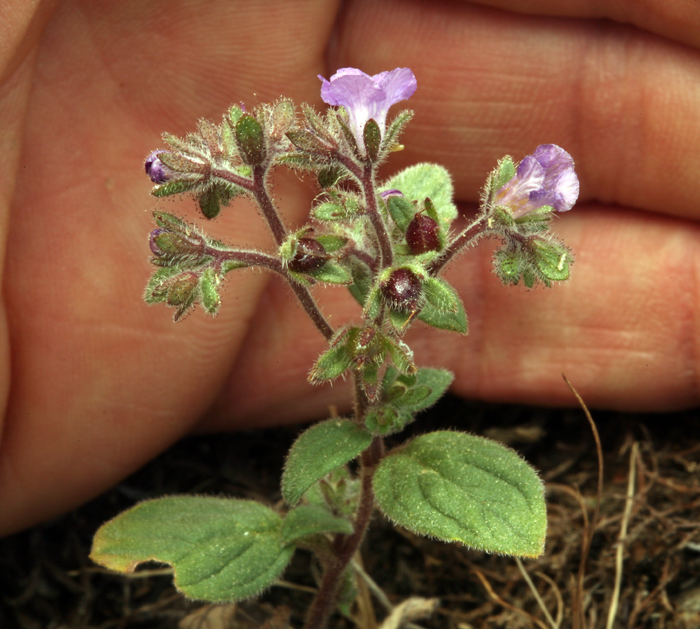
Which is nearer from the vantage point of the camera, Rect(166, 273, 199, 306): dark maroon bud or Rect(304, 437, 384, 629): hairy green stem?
Rect(166, 273, 199, 306): dark maroon bud

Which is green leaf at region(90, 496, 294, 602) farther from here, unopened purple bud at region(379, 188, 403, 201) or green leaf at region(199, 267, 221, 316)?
unopened purple bud at region(379, 188, 403, 201)

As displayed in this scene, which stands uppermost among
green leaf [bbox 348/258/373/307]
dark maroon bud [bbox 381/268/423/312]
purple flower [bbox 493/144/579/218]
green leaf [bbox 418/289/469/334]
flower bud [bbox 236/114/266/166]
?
flower bud [bbox 236/114/266/166]

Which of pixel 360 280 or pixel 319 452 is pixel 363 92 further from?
pixel 319 452

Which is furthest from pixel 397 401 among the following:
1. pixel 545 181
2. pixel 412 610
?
pixel 412 610

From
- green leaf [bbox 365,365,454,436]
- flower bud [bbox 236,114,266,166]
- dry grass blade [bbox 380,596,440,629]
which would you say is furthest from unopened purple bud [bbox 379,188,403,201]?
dry grass blade [bbox 380,596,440,629]

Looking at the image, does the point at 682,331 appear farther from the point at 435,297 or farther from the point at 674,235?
the point at 435,297

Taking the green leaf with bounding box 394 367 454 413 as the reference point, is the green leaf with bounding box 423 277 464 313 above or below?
above

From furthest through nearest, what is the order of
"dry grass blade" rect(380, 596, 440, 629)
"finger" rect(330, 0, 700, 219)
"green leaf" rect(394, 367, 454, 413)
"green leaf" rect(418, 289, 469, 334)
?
"finger" rect(330, 0, 700, 219) < "dry grass blade" rect(380, 596, 440, 629) < "green leaf" rect(394, 367, 454, 413) < "green leaf" rect(418, 289, 469, 334)
